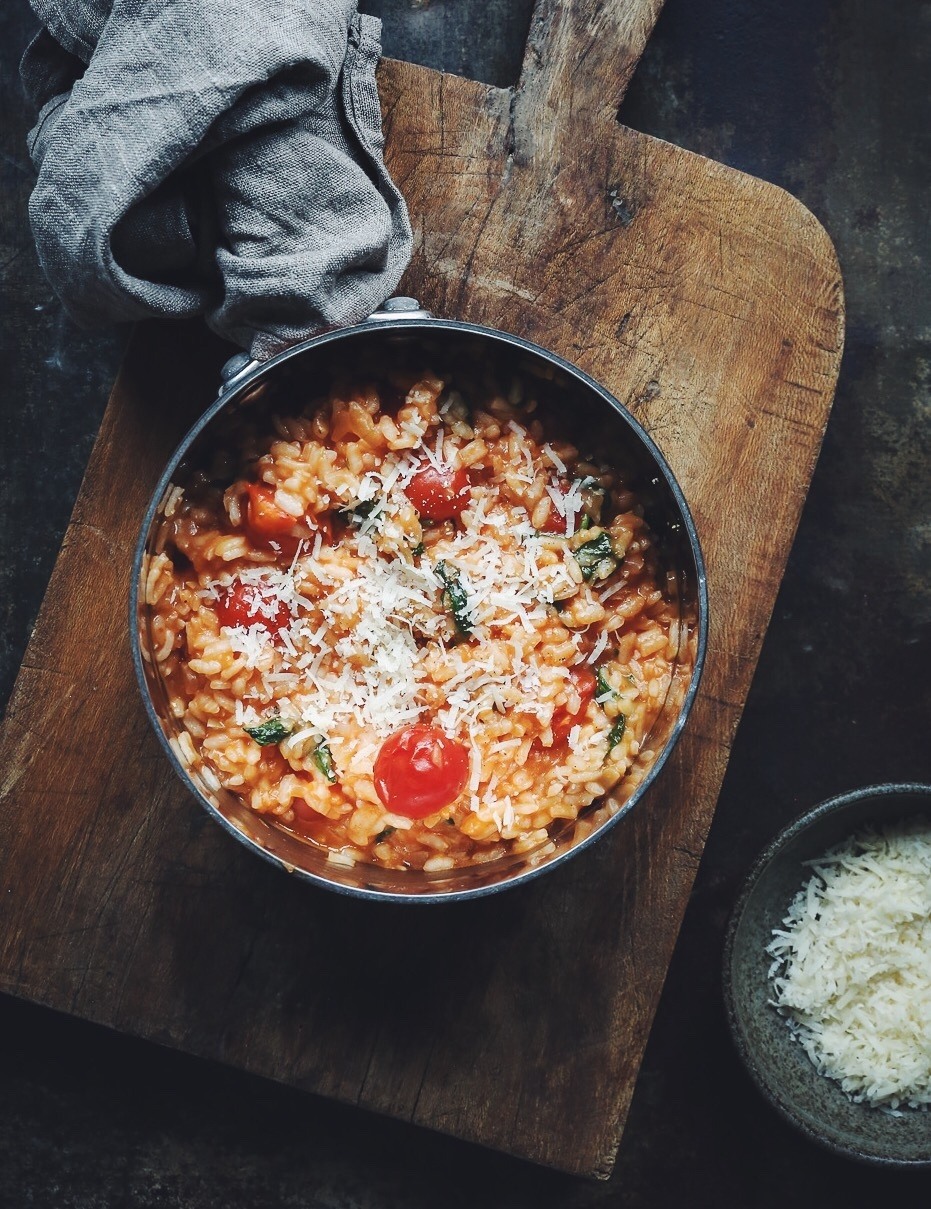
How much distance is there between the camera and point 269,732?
2.58m

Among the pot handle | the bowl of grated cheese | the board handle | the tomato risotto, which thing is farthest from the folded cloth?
the board handle

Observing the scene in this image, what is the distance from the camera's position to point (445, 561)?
8.57 ft

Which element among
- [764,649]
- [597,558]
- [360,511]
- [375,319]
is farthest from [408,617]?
[764,649]

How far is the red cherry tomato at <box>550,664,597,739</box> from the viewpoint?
2.60 meters

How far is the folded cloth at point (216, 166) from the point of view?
2453 millimetres

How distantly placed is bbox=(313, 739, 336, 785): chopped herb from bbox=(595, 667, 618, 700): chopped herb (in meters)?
0.70

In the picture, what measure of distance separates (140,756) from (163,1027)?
0.78m

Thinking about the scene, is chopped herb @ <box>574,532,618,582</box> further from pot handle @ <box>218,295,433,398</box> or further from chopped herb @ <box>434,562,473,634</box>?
pot handle @ <box>218,295,433,398</box>

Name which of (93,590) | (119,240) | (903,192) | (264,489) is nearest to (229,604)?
(264,489)

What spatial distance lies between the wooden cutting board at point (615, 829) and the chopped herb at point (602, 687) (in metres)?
0.43

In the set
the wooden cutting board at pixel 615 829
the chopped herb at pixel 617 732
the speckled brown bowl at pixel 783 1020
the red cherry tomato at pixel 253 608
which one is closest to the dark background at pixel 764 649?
the speckled brown bowl at pixel 783 1020

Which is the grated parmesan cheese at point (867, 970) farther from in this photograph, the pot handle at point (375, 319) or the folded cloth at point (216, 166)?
the folded cloth at point (216, 166)

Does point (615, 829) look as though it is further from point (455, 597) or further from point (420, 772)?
point (455, 597)

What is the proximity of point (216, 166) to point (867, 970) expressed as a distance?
2.96 metres
